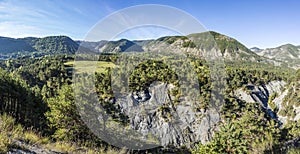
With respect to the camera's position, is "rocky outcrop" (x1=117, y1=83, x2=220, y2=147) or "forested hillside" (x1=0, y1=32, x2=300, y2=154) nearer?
"forested hillside" (x1=0, y1=32, x2=300, y2=154)

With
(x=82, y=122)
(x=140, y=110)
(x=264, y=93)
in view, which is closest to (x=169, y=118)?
(x=140, y=110)

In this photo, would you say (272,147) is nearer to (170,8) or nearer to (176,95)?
(170,8)

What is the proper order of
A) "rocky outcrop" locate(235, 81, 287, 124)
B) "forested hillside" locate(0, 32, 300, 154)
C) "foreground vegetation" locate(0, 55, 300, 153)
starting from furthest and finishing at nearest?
"rocky outcrop" locate(235, 81, 287, 124) → "forested hillside" locate(0, 32, 300, 154) → "foreground vegetation" locate(0, 55, 300, 153)

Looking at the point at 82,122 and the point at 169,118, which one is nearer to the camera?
the point at 82,122

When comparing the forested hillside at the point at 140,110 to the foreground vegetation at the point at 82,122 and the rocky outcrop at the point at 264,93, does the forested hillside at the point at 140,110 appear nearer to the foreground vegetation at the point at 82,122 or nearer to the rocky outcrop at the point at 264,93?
the foreground vegetation at the point at 82,122

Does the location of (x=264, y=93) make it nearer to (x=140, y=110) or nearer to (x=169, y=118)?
(x=169, y=118)

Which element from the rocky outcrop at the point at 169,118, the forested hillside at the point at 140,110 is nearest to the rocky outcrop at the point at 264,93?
the forested hillside at the point at 140,110

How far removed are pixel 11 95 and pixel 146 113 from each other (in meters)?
12.3

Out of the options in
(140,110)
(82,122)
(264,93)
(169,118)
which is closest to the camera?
(82,122)

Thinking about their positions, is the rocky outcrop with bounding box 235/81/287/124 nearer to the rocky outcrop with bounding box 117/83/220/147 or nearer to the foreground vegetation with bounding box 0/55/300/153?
the foreground vegetation with bounding box 0/55/300/153

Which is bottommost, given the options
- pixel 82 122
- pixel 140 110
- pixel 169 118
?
pixel 169 118

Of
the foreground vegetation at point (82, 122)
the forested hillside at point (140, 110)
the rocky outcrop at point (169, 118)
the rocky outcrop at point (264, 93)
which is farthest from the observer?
the rocky outcrop at point (264, 93)

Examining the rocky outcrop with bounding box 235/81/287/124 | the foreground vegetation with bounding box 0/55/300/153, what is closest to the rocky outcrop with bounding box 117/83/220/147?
the foreground vegetation with bounding box 0/55/300/153

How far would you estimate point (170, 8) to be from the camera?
9000mm
